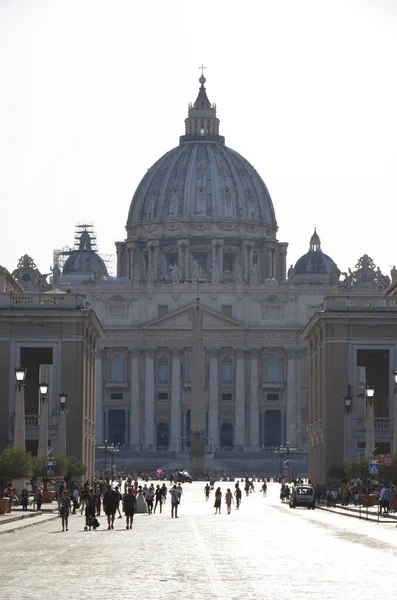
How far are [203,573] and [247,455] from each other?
154945mm

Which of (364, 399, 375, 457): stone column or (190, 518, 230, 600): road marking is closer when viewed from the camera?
(190, 518, 230, 600): road marking

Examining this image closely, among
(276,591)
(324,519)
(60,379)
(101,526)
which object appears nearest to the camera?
(276,591)

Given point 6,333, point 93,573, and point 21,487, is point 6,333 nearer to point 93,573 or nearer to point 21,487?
point 21,487

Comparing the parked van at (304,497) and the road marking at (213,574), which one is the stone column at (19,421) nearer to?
the parked van at (304,497)

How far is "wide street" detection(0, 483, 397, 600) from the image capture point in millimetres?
31375

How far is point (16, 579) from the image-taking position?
3403 cm

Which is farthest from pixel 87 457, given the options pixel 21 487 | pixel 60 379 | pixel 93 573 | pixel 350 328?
pixel 93 573

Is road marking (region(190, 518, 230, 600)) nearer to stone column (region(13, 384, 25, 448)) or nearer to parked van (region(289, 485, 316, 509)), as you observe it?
stone column (region(13, 384, 25, 448))

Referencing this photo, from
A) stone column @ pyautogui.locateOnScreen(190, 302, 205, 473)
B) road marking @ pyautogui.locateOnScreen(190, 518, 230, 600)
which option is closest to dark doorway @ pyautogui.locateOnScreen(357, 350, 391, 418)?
stone column @ pyautogui.locateOnScreen(190, 302, 205, 473)

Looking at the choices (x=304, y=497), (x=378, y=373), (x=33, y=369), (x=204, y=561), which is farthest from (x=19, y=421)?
(x=204, y=561)

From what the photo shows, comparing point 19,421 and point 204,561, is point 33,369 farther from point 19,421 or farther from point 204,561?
point 204,561

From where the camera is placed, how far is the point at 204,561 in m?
39.5

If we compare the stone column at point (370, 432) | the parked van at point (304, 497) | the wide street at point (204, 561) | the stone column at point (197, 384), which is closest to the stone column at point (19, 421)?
the wide street at point (204, 561)

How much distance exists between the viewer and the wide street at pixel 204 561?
31.4 m
